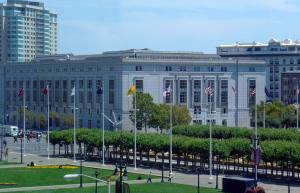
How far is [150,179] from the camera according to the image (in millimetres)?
70562

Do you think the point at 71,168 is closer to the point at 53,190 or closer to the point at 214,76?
the point at 53,190

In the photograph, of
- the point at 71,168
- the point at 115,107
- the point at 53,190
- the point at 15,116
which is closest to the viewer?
the point at 53,190

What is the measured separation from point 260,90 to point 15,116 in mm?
54041

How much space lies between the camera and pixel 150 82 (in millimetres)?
146375

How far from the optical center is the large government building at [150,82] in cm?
14475

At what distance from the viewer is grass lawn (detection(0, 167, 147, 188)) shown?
230 ft

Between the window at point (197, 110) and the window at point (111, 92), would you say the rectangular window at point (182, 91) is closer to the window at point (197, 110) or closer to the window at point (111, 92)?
the window at point (197, 110)

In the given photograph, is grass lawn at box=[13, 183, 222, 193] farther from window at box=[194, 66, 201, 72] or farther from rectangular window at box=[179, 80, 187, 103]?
window at box=[194, 66, 201, 72]

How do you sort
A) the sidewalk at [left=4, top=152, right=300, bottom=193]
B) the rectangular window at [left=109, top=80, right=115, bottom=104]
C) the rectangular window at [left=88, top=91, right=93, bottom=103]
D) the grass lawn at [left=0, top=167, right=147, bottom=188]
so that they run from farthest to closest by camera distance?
the rectangular window at [left=88, top=91, right=93, bottom=103], the rectangular window at [left=109, top=80, right=115, bottom=104], the grass lawn at [left=0, top=167, right=147, bottom=188], the sidewalk at [left=4, top=152, right=300, bottom=193]

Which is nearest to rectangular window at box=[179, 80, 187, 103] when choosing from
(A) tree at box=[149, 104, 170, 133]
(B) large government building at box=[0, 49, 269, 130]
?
(B) large government building at box=[0, 49, 269, 130]

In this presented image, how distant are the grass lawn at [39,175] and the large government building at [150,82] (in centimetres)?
6143

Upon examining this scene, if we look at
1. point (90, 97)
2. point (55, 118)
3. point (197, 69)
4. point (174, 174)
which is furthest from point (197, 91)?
point (174, 174)

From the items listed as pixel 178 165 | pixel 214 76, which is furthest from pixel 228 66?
pixel 178 165

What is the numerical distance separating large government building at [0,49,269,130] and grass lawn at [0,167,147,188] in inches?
2418
